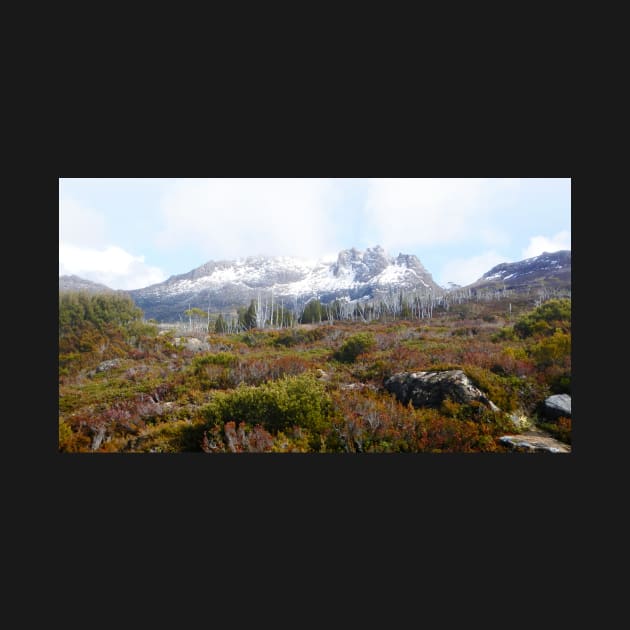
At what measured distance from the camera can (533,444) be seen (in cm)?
484

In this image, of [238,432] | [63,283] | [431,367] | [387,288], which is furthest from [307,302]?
[63,283]

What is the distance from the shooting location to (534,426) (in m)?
5.25

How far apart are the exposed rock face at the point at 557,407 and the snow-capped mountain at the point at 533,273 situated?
2.58 metres

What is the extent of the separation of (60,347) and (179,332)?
2572 mm

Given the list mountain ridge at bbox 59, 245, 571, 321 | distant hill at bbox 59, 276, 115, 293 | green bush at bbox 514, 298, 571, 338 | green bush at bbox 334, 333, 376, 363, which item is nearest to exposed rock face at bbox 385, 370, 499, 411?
green bush at bbox 334, 333, 376, 363

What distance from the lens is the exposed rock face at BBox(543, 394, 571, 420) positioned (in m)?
5.32

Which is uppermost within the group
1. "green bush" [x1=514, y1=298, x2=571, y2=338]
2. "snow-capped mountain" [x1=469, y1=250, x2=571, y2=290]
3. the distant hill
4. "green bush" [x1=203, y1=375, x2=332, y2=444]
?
"snow-capped mountain" [x1=469, y1=250, x2=571, y2=290]

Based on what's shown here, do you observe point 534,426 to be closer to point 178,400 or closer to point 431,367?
point 431,367

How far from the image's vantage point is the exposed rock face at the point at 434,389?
17.6 feet

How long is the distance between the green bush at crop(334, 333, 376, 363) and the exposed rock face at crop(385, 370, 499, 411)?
1296 millimetres

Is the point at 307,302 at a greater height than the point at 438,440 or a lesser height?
greater

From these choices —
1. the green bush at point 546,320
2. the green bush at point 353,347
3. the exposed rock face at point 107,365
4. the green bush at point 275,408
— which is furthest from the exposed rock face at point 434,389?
the exposed rock face at point 107,365

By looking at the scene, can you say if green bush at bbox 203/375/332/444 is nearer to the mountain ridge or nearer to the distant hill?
the mountain ridge

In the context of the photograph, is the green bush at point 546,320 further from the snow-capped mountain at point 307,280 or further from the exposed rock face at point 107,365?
the exposed rock face at point 107,365
